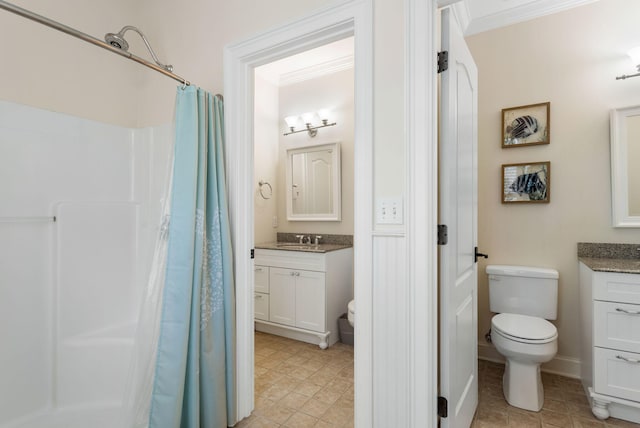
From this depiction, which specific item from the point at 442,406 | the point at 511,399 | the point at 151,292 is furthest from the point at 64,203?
the point at 511,399

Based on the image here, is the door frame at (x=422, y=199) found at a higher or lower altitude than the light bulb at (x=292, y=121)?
lower

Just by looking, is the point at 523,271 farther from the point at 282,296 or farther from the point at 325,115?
the point at 325,115

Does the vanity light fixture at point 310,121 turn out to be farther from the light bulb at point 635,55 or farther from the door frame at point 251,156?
the light bulb at point 635,55

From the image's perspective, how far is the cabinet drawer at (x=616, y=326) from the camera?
1.70m

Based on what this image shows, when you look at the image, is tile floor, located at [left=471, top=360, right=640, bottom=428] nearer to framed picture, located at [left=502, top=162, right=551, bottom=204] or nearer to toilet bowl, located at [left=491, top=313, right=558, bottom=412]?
toilet bowl, located at [left=491, top=313, right=558, bottom=412]

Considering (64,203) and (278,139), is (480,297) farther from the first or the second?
(64,203)

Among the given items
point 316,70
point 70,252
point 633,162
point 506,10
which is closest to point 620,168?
point 633,162

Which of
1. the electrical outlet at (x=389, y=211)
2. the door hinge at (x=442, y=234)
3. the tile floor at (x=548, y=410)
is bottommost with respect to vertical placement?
the tile floor at (x=548, y=410)

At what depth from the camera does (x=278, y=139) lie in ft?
12.1

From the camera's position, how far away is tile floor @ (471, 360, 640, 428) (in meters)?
1.77

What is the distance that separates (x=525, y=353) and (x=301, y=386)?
4.61ft

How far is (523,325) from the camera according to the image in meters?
1.98

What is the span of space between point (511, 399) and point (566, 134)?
1.87 meters

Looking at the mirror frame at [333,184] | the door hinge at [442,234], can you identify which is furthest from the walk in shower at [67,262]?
the mirror frame at [333,184]
